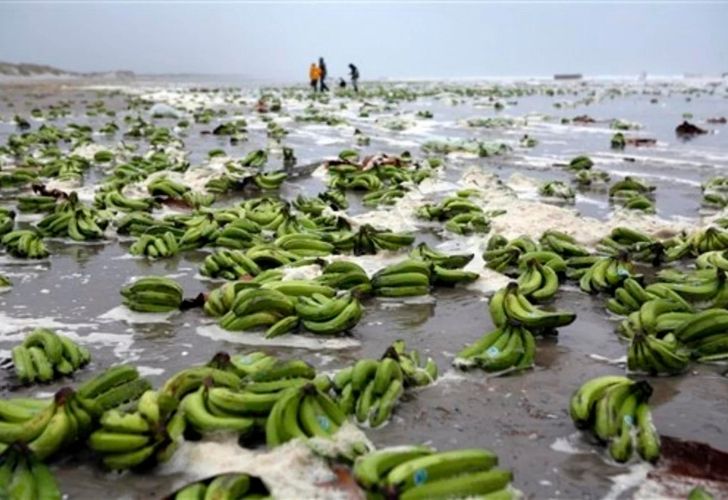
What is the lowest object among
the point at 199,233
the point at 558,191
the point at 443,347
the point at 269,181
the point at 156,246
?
the point at 443,347

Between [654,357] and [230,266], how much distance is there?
14.7 ft

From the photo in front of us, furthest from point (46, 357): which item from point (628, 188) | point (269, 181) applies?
point (628, 188)

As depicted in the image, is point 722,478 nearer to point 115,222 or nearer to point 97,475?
point 97,475

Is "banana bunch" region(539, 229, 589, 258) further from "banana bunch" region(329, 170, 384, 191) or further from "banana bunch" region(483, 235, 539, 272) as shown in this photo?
"banana bunch" region(329, 170, 384, 191)

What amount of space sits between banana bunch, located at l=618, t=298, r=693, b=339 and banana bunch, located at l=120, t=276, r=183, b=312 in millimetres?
4134

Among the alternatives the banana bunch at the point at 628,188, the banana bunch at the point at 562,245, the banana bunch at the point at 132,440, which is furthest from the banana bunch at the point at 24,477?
the banana bunch at the point at 628,188

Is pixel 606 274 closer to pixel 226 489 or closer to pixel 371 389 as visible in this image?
pixel 371 389

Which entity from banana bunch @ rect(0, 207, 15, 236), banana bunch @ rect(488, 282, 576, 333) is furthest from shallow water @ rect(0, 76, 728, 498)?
banana bunch @ rect(0, 207, 15, 236)

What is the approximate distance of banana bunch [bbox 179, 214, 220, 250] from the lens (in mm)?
8781

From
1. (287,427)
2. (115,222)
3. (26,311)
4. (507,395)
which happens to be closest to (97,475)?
(287,427)

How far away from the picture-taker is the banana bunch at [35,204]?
1069 cm

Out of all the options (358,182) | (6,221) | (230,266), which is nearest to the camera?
(230,266)

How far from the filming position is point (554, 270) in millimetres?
7469

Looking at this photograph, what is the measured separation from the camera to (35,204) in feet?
35.2
